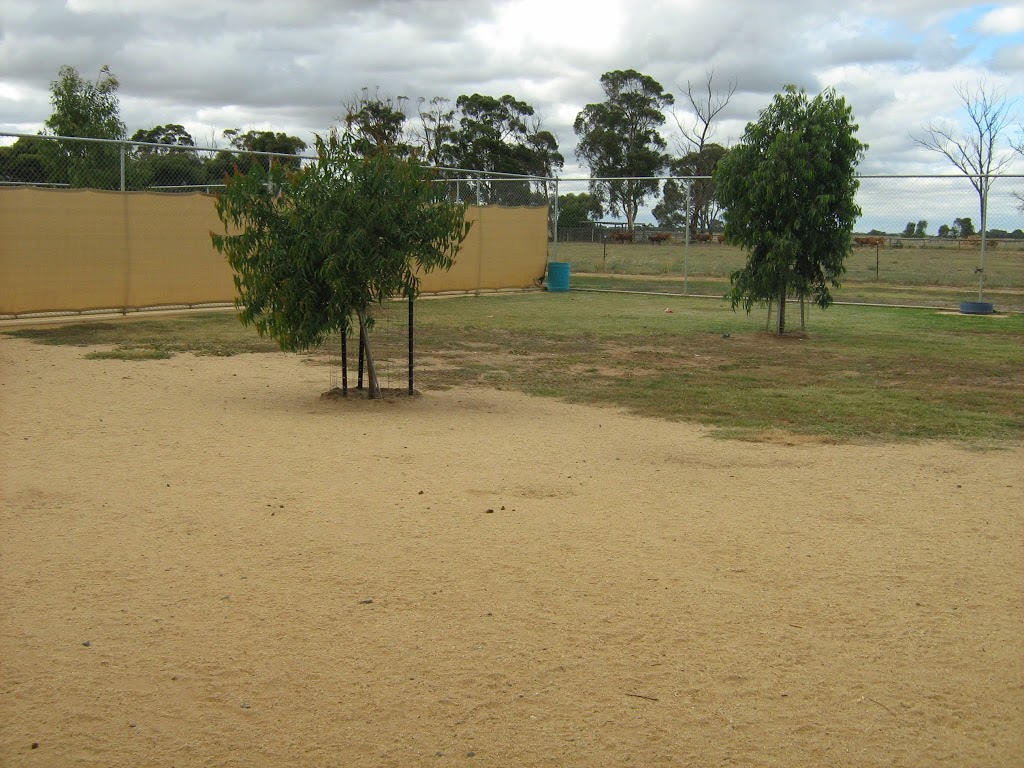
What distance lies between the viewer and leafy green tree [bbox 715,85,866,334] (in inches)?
590

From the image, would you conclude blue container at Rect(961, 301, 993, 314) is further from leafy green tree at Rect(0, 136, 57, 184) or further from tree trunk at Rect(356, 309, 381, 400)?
leafy green tree at Rect(0, 136, 57, 184)

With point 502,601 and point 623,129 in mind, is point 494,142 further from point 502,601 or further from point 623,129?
point 502,601

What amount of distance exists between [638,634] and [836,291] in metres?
22.1

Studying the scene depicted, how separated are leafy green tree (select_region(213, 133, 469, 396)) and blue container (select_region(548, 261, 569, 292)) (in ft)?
53.8

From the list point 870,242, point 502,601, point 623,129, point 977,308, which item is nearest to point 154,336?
point 502,601

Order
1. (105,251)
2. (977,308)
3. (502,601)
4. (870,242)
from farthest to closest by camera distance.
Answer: (870,242) < (977,308) < (105,251) < (502,601)

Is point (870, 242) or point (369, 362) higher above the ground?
point (870, 242)

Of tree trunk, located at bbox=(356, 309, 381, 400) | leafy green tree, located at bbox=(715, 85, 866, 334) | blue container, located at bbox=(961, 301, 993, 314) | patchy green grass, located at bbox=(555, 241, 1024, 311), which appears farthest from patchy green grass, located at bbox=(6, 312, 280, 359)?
blue container, located at bbox=(961, 301, 993, 314)

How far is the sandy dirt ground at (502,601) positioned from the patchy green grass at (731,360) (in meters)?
1.41

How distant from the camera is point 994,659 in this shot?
4.27 m

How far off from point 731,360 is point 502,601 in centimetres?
934

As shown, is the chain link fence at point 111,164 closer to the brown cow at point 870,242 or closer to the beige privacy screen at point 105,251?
the beige privacy screen at point 105,251

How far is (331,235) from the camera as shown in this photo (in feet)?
29.8

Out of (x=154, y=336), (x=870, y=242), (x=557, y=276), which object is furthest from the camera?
(x=870, y=242)
